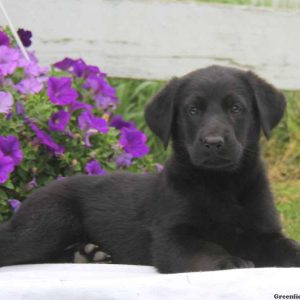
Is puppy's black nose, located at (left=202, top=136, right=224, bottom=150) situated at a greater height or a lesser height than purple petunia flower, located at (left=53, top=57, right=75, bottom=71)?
greater

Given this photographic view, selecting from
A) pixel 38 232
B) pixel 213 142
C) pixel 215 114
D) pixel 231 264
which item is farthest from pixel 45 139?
pixel 231 264

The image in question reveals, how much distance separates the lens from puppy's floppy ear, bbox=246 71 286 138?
418cm

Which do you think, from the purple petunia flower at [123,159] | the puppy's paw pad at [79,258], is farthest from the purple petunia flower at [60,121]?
the puppy's paw pad at [79,258]

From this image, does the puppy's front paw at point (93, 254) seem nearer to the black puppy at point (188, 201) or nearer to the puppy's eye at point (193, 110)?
the black puppy at point (188, 201)

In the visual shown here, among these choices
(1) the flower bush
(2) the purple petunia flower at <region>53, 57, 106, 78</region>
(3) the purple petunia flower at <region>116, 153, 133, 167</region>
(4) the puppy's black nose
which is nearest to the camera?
(4) the puppy's black nose

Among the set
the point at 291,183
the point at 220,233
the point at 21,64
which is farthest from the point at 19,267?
the point at 291,183

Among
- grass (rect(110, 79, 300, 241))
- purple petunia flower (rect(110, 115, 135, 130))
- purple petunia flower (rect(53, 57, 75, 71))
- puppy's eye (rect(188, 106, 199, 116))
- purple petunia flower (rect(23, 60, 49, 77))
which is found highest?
puppy's eye (rect(188, 106, 199, 116))

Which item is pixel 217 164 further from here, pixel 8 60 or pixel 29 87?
pixel 8 60

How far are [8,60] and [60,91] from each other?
0.31 m

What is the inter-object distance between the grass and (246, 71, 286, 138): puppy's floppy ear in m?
2.73

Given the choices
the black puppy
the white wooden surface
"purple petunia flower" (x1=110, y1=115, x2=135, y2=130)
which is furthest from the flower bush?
the white wooden surface

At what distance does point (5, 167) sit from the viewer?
14.9ft

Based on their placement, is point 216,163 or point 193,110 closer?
point 216,163

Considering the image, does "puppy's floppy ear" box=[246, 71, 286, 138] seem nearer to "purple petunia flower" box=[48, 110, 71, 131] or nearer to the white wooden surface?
"purple petunia flower" box=[48, 110, 71, 131]
